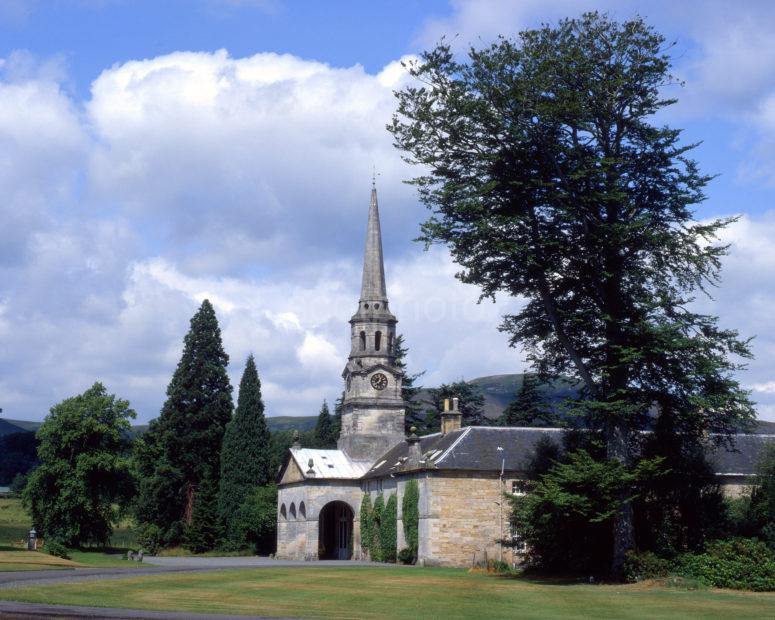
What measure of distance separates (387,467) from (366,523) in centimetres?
487

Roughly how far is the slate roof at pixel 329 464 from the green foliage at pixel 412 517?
11615 mm

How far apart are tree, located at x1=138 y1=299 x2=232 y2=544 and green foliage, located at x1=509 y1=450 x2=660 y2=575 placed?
1558 inches

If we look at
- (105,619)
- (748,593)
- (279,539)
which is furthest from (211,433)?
(105,619)

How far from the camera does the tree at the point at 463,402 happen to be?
93438mm

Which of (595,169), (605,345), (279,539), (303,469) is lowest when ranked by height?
(279,539)

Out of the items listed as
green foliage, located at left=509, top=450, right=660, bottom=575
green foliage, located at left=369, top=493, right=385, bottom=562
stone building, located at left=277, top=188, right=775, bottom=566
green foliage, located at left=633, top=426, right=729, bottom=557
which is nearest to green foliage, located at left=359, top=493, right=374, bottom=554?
green foliage, located at left=369, top=493, right=385, bottom=562

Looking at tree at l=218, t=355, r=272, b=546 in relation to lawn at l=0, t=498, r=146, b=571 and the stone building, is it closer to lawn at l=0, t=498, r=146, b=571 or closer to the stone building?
the stone building

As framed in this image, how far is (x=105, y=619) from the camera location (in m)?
20.1

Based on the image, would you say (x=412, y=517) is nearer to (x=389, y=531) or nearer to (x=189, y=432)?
(x=389, y=531)

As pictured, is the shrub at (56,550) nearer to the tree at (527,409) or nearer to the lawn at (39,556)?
the lawn at (39,556)

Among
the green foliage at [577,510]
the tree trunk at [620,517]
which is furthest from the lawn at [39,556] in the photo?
the tree trunk at [620,517]

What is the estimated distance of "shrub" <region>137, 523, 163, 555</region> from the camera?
73744mm

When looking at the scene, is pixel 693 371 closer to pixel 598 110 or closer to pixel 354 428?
pixel 598 110

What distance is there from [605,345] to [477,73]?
12297 mm
